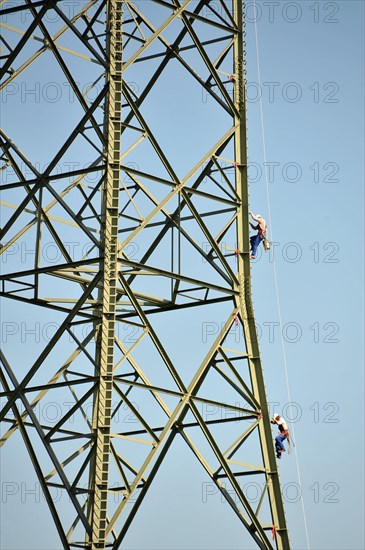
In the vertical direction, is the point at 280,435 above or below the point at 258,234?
below

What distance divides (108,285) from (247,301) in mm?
4834

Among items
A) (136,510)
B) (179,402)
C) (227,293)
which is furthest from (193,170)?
(136,510)

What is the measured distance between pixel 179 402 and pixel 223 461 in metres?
1.75

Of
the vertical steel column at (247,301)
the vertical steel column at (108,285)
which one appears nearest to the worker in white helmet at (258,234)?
the vertical steel column at (247,301)

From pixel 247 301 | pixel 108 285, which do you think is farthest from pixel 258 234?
pixel 108 285

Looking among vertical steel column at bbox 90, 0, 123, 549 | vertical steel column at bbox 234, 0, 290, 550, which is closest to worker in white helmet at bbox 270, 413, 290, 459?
vertical steel column at bbox 234, 0, 290, 550

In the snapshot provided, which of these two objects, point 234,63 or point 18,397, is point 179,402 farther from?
point 234,63

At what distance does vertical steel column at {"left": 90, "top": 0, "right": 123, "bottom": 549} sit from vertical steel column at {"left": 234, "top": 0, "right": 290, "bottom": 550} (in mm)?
4341

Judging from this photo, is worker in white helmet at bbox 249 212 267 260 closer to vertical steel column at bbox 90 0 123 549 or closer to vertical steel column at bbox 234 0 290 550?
vertical steel column at bbox 234 0 290 550

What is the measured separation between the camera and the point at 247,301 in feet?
106

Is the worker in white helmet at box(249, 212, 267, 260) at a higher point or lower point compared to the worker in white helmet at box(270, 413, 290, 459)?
higher

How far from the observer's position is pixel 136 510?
95.4 ft

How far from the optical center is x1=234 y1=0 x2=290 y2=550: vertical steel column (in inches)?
1244

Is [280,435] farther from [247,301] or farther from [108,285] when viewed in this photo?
[108,285]
